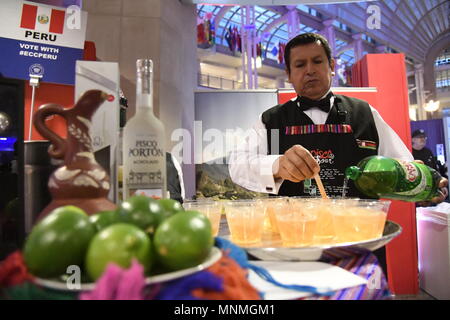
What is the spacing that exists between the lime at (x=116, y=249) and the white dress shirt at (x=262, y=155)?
3.73ft

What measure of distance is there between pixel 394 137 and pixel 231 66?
39.7 ft

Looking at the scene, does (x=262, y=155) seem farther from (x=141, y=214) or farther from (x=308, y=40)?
(x=141, y=214)

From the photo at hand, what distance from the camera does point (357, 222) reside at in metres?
0.89

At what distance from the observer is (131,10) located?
14.5ft

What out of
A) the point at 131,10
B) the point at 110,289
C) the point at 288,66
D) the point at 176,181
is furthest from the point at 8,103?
the point at 131,10

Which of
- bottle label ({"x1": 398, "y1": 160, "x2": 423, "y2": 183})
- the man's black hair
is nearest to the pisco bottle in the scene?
bottle label ({"x1": 398, "y1": 160, "x2": 423, "y2": 183})

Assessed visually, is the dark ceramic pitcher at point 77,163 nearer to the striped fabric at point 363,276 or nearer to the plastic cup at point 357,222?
the striped fabric at point 363,276

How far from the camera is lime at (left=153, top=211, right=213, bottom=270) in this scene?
477 mm

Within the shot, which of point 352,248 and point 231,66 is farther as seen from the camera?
point 231,66

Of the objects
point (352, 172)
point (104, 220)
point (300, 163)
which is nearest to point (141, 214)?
point (104, 220)

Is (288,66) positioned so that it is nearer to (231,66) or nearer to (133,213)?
(133,213)

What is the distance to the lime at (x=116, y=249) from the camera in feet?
1.45

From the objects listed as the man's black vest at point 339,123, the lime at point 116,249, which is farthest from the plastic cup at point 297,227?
the man's black vest at point 339,123

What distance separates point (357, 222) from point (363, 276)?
0.24 metres
